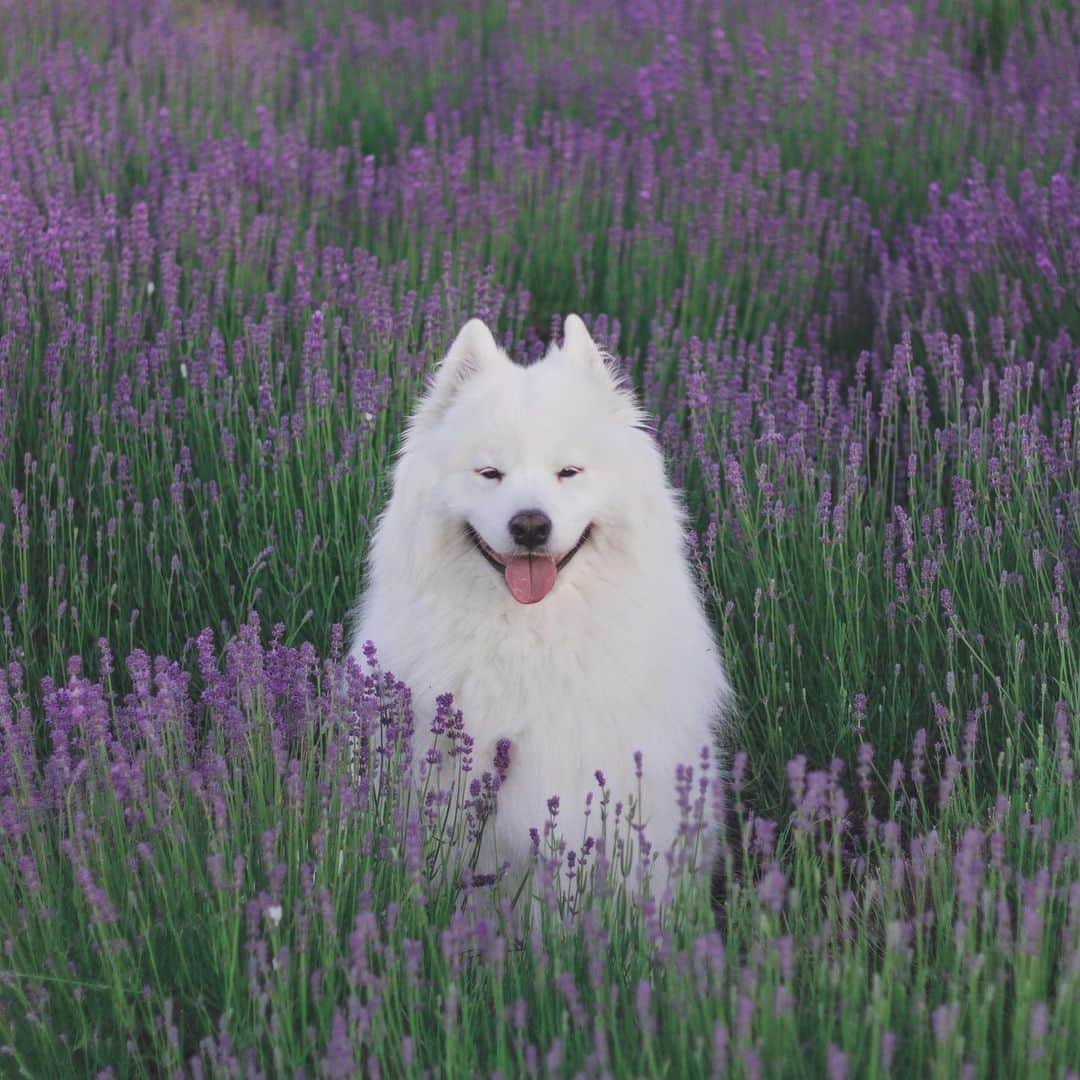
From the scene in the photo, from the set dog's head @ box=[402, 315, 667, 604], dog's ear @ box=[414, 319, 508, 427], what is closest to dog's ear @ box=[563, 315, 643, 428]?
dog's head @ box=[402, 315, 667, 604]

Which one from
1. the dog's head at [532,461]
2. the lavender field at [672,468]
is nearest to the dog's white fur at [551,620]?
the dog's head at [532,461]

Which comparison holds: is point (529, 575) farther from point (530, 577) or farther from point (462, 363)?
point (462, 363)

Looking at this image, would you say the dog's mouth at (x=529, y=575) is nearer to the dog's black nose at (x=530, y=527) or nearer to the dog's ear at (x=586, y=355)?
the dog's black nose at (x=530, y=527)

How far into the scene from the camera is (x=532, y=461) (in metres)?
3.08

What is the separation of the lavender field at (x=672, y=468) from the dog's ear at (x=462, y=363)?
599 millimetres

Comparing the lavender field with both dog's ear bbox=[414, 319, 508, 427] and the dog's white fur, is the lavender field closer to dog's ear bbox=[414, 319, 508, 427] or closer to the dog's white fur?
the dog's white fur

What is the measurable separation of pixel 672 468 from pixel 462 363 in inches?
51.5

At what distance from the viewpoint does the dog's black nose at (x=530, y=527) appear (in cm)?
290

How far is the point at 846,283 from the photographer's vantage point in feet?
19.1

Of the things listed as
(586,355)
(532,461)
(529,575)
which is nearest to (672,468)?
(586,355)

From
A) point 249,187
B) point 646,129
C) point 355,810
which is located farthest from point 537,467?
point 646,129

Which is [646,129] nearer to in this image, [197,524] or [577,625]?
[197,524]

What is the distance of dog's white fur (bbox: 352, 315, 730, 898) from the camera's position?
10.0 ft

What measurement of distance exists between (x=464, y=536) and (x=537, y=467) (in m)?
0.21
